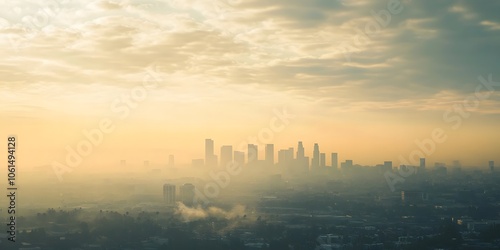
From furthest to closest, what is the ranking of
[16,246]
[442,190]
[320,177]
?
[320,177], [442,190], [16,246]

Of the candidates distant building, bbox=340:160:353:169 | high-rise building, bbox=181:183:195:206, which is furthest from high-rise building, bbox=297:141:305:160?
high-rise building, bbox=181:183:195:206

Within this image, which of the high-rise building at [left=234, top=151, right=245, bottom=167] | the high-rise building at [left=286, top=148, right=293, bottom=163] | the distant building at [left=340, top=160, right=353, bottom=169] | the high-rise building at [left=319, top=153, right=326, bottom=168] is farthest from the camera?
the distant building at [left=340, top=160, right=353, bottom=169]

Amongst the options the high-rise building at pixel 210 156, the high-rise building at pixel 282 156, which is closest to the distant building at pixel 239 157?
the high-rise building at pixel 210 156

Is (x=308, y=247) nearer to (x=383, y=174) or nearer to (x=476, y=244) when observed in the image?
(x=476, y=244)

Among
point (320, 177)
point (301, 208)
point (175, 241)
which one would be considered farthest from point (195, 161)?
point (175, 241)

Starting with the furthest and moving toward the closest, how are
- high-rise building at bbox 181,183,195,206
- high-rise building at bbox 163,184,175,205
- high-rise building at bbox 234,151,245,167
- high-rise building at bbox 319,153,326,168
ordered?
high-rise building at bbox 319,153,326,168 → high-rise building at bbox 234,151,245,167 → high-rise building at bbox 181,183,195,206 → high-rise building at bbox 163,184,175,205

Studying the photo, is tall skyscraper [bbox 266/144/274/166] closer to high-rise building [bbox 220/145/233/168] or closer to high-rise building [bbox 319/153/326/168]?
high-rise building [bbox 220/145/233/168]
